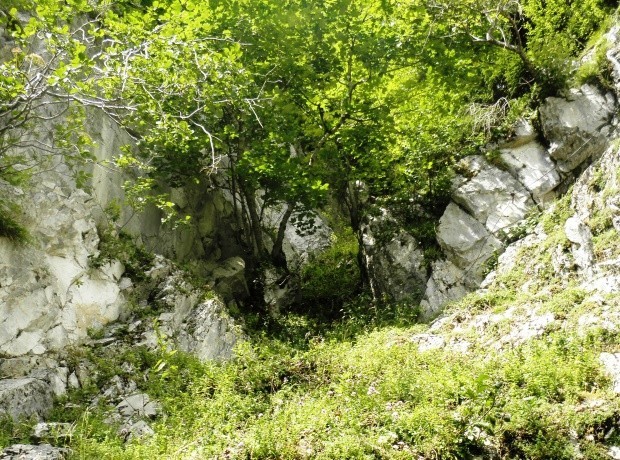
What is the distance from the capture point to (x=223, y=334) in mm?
10055

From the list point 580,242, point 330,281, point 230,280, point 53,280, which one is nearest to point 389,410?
point 580,242

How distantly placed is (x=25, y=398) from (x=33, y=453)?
1894 mm

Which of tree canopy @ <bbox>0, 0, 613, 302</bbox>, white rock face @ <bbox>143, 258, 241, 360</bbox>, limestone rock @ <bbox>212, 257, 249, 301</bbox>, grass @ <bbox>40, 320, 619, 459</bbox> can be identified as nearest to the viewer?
grass @ <bbox>40, 320, 619, 459</bbox>

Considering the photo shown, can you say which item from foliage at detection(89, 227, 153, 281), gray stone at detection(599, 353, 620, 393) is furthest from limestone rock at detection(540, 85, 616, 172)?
foliage at detection(89, 227, 153, 281)

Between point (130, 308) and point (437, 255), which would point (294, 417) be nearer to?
point (130, 308)

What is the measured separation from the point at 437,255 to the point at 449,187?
163cm

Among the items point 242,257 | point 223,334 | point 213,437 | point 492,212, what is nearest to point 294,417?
point 213,437

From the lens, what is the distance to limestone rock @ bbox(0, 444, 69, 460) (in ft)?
17.7

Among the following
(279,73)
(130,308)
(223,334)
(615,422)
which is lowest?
(615,422)

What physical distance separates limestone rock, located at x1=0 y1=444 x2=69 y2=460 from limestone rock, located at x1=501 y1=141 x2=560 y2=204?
9608 millimetres

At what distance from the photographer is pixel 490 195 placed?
37.0ft

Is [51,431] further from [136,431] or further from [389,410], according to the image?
[389,410]

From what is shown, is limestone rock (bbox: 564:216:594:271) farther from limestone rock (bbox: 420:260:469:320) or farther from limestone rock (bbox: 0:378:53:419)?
limestone rock (bbox: 0:378:53:419)

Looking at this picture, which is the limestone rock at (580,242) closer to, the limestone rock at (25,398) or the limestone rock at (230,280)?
the limestone rock at (230,280)
